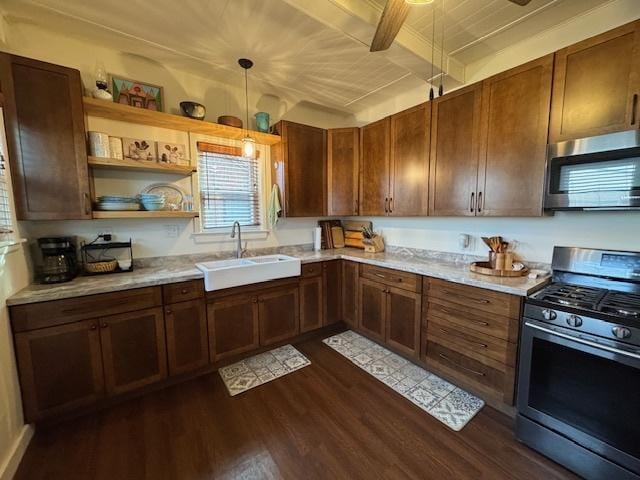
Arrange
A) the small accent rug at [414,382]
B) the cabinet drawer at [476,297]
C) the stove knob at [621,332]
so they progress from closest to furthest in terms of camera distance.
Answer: the stove knob at [621,332], the cabinet drawer at [476,297], the small accent rug at [414,382]

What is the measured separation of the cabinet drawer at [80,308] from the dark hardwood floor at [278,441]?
0.72 meters

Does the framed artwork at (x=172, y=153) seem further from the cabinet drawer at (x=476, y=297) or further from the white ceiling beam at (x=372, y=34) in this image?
the cabinet drawer at (x=476, y=297)

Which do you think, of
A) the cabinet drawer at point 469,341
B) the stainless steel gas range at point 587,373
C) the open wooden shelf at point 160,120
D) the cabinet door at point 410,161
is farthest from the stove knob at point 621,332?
the open wooden shelf at point 160,120

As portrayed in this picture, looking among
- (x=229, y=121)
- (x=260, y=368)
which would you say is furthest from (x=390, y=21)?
(x=260, y=368)

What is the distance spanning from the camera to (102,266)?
2.10 m

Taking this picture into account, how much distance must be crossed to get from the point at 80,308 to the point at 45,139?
45.9 inches

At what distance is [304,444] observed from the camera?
1.60m

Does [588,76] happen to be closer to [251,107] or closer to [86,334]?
[251,107]

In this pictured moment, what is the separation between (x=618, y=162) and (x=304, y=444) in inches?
98.5

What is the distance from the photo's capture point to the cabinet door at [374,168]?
2.79 m

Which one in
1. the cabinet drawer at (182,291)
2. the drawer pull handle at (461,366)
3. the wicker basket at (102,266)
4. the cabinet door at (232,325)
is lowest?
the drawer pull handle at (461,366)

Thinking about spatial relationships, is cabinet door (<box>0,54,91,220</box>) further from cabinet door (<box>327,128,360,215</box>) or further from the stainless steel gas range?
the stainless steel gas range

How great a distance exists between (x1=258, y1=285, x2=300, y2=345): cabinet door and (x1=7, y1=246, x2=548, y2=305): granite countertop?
1.37 feet

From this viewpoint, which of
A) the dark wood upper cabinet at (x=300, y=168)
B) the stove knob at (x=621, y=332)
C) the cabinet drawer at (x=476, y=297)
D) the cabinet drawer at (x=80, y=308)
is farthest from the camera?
the dark wood upper cabinet at (x=300, y=168)
